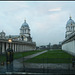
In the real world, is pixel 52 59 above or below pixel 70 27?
below

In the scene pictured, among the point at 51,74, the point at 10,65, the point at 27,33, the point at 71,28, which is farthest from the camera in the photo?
the point at 27,33

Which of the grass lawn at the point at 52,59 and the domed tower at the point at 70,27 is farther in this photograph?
the domed tower at the point at 70,27

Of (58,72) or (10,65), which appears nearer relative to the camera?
(58,72)

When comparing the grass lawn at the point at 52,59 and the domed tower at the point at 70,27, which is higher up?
the domed tower at the point at 70,27

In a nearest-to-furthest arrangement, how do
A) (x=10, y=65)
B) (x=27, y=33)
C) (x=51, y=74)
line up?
(x=51, y=74)
(x=10, y=65)
(x=27, y=33)

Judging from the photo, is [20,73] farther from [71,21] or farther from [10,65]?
[71,21]

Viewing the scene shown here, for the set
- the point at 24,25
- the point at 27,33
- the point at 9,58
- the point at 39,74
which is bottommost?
the point at 39,74

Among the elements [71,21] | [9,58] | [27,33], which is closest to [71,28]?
[71,21]

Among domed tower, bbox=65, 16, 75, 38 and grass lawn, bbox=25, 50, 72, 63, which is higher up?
domed tower, bbox=65, 16, 75, 38

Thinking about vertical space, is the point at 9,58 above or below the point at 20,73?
above

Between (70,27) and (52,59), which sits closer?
(52,59)

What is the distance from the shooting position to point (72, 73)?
12375mm

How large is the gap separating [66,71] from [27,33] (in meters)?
117

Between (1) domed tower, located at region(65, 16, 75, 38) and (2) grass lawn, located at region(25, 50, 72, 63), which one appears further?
(1) domed tower, located at region(65, 16, 75, 38)
